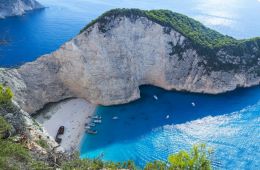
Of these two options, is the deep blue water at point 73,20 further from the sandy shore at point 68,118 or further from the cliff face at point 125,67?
the sandy shore at point 68,118

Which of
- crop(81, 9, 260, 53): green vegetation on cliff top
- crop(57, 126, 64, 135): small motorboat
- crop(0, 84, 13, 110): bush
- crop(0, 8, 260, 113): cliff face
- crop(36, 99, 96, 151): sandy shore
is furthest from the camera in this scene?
crop(81, 9, 260, 53): green vegetation on cliff top

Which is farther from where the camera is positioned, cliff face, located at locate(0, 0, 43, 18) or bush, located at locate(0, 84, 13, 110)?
cliff face, located at locate(0, 0, 43, 18)

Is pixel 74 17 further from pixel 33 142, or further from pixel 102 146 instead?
pixel 33 142

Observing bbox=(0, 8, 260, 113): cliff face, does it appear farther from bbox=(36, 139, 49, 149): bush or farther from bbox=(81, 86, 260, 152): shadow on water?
bbox=(36, 139, 49, 149): bush

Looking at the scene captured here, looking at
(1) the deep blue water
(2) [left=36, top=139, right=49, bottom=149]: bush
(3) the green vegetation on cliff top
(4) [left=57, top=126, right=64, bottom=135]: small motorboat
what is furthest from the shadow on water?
(1) the deep blue water

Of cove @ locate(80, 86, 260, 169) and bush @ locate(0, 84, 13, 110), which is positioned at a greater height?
bush @ locate(0, 84, 13, 110)

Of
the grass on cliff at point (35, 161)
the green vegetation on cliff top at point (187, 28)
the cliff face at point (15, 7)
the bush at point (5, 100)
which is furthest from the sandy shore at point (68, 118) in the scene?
the cliff face at point (15, 7)

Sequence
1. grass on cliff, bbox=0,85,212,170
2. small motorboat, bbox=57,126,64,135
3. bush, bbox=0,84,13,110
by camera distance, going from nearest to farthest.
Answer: grass on cliff, bbox=0,85,212,170 < bush, bbox=0,84,13,110 < small motorboat, bbox=57,126,64,135

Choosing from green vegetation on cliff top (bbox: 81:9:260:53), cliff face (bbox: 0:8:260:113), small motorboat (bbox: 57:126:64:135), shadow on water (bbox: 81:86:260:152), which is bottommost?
small motorboat (bbox: 57:126:64:135)
